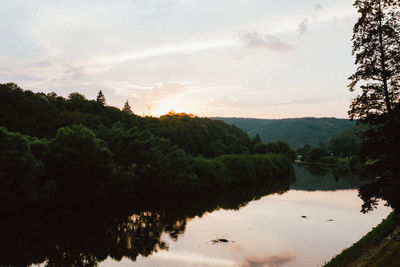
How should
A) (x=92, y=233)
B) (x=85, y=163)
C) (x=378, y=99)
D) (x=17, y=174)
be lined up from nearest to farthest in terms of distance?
(x=378, y=99), (x=92, y=233), (x=17, y=174), (x=85, y=163)

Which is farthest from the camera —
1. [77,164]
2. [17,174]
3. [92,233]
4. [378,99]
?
[77,164]

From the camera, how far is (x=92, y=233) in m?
41.0

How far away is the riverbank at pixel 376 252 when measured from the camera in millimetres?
21067

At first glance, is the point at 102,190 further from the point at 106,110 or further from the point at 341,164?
the point at 341,164

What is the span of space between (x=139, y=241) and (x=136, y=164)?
29158 mm

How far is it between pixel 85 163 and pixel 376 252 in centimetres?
4387

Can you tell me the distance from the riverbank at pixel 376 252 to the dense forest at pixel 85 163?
40.3 meters

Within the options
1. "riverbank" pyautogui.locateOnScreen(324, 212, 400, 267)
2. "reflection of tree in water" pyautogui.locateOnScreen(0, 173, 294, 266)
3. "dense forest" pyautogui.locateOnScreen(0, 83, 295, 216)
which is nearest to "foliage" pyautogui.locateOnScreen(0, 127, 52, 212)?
"dense forest" pyautogui.locateOnScreen(0, 83, 295, 216)

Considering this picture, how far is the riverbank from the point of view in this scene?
21.1m

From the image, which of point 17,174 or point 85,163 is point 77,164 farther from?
point 17,174

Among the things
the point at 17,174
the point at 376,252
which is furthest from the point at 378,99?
the point at 17,174

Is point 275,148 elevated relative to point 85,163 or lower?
elevated

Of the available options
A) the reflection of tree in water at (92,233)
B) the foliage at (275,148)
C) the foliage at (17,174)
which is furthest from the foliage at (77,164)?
the foliage at (275,148)

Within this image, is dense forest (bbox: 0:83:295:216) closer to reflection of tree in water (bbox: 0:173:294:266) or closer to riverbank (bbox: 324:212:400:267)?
reflection of tree in water (bbox: 0:173:294:266)
